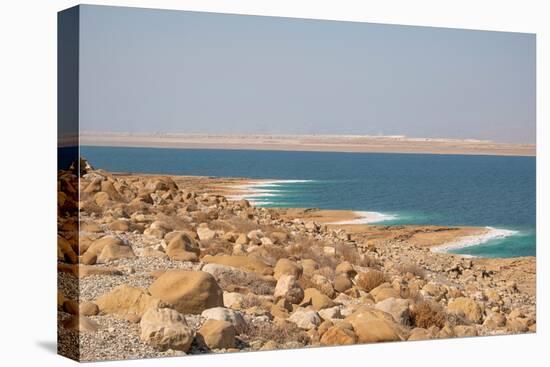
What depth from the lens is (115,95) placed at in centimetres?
1223

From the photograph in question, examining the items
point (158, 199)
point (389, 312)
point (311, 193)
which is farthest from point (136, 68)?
point (389, 312)

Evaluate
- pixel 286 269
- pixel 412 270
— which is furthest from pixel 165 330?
pixel 412 270

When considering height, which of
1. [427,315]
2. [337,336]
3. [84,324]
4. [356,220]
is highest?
[356,220]

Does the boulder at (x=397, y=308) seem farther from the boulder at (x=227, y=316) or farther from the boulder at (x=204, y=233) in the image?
the boulder at (x=204, y=233)

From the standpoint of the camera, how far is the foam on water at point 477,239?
562 inches

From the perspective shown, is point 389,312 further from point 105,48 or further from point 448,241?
point 105,48

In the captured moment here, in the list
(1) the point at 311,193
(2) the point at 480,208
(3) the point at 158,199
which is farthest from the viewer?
(2) the point at 480,208

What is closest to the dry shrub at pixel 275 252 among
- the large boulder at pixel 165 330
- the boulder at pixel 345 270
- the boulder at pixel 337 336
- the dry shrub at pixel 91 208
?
the boulder at pixel 345 270

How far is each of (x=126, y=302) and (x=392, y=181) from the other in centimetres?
379

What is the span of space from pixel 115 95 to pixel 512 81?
5386mm

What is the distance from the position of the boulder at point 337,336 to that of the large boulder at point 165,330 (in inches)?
68.4

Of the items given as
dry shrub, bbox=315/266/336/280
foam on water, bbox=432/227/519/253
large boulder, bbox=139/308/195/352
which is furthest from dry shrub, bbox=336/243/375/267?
large boulder, bbox=139/308/195/352

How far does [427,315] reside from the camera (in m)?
13.8

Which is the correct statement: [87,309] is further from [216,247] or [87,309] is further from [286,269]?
[286,269]
